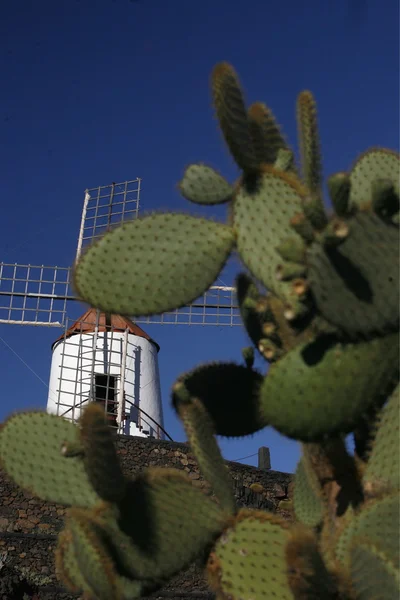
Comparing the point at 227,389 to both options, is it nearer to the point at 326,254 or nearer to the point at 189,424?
the point at 189,424

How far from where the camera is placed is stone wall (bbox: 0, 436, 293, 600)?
34.6 ft

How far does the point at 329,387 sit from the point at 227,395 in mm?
869

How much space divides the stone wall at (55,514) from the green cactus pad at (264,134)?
22.5ft

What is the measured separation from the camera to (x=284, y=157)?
2.78 metres

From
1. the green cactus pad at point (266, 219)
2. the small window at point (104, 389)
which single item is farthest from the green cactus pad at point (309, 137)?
the small window at point (104, 389)

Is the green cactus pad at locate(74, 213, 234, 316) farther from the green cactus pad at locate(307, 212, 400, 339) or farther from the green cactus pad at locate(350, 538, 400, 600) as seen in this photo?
the green cactus pad at locate(350, 538, 400, 600)

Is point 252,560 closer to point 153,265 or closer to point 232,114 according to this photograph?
point 153,265

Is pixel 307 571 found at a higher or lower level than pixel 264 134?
lower

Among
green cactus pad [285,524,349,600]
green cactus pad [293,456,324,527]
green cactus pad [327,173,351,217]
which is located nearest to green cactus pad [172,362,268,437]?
green cactus pad [293,456,324,527]

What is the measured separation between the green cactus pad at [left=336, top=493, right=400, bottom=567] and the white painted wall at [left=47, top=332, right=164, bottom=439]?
1462cm

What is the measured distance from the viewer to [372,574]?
1.96 metres

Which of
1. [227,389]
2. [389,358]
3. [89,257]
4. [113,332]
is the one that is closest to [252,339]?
[227,389]

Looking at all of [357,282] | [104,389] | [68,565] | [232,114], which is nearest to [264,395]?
[357,282]

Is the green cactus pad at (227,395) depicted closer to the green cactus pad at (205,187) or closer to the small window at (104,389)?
the green cactus pad at (205,187)
